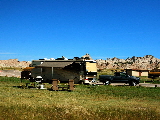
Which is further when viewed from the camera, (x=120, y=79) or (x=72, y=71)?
(x=120, y=79)

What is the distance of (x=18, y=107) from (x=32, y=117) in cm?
231

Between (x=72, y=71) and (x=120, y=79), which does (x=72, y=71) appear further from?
(x=120, y=79)

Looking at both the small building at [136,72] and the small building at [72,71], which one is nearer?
the small building at [72,71]

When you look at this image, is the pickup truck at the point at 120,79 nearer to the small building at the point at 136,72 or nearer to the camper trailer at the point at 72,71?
the camper trailer at the point at 72,71

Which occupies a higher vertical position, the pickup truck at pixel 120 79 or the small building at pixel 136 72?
the small building at pixel 136 72

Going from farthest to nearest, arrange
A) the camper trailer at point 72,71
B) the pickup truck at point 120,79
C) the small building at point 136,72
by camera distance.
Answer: the small building at point 136,72 < the pickup truck at point 120,79 < the camper trailer at point 72,71

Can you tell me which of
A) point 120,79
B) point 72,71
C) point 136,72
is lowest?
point 120,79

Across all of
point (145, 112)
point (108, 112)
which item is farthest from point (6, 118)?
point (145, 112)

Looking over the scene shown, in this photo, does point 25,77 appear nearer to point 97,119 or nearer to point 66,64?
point 66,64

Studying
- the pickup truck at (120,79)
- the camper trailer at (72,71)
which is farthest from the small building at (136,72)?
the camper trailer at (72,71)

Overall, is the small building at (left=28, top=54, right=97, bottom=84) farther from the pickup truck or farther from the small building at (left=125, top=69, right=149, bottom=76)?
the small building at (left=125, top=69, right=149, bottom=76)

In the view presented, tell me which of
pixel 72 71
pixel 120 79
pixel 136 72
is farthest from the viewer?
pixel 136 72

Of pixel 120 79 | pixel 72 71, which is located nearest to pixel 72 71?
pixel 72 71

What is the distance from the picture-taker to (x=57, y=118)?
1014 centimetres
